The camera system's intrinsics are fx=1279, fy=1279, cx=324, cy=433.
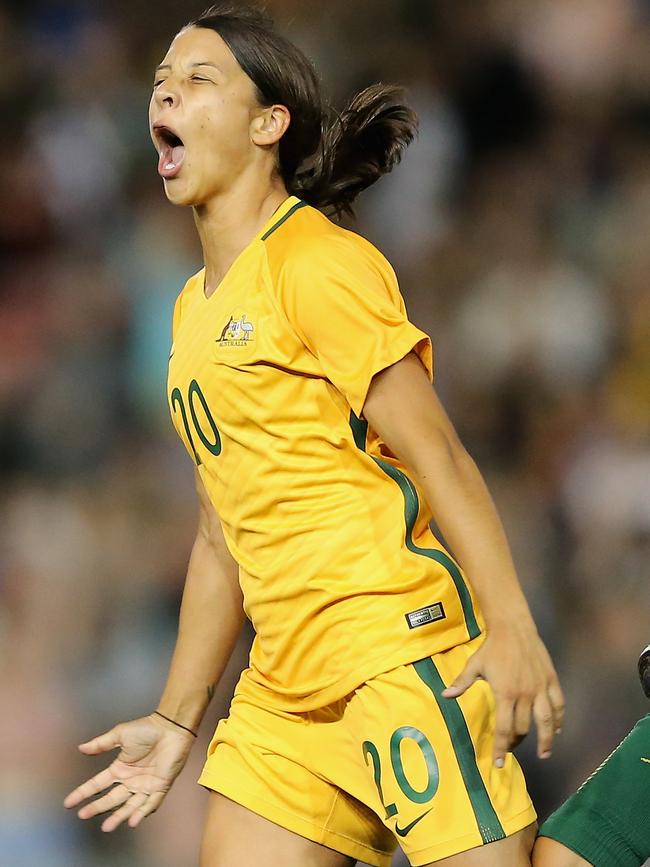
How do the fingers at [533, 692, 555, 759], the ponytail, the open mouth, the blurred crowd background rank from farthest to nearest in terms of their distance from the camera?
the blurred crowd background, the ponytail, the open mouth, the fingers at [533, 692, 555, 759]

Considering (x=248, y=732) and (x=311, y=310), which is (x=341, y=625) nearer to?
(x=248, y=732)

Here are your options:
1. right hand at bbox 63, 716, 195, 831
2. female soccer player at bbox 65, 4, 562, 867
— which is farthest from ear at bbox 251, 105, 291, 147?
right hand at bbox 63, 716, 195, 831

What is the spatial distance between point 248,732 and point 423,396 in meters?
0.64

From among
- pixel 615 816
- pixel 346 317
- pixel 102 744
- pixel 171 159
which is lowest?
pixel 615 816

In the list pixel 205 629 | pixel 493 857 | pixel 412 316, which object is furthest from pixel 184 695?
pixel 412 316

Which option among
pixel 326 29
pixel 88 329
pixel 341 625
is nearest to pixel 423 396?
pixel 341 625

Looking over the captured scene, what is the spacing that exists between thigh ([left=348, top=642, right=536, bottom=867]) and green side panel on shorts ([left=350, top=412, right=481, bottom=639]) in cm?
10

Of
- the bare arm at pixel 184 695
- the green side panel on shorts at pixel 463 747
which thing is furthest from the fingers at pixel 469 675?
the bare arm at pixel 184 695

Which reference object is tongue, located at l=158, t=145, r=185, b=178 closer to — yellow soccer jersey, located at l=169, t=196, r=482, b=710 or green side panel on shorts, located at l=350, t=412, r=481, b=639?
yellow soccer jersey, located at l=169, t=196, r=482, b=710

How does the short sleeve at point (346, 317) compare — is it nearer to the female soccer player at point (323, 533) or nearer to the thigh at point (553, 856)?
the female soccer player at point (323, 533)

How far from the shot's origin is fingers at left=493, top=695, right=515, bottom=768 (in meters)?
1.57

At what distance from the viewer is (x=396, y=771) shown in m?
1.80

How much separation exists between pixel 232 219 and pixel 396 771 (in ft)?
2.91

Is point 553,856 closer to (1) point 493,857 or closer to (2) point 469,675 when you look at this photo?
(1) point 493,857
